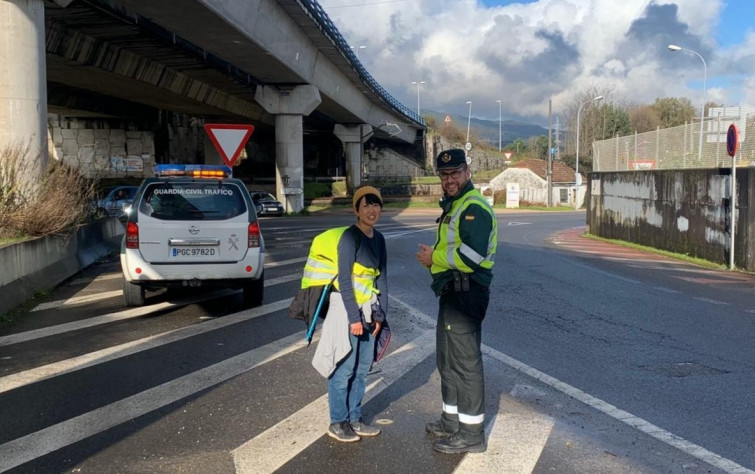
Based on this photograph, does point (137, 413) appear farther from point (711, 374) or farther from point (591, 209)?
point (591, 209)

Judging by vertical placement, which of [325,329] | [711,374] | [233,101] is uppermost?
[233,101]

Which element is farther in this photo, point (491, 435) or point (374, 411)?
point (374, 411)

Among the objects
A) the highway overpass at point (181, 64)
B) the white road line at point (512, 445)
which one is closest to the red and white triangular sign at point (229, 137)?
the highway overpass at point (181, 64)

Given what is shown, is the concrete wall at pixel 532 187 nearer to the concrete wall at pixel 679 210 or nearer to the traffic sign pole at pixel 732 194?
the concrete wall at pixel 679 210

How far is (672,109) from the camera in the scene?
87062 millimetres

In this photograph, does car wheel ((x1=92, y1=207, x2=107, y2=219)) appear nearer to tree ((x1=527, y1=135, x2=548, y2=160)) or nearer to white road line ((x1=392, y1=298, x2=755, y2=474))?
white road line ((x1=392, y1=298, x2=755, y2=474))

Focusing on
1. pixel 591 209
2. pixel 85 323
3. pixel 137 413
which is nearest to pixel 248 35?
pixel 591 209

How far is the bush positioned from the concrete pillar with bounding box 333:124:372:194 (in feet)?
137

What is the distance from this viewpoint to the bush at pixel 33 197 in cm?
1063

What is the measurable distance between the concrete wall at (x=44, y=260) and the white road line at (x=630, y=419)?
6.40 m

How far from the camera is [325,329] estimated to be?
15.4ft

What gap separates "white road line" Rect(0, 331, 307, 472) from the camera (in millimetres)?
4512

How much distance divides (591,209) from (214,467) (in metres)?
22.2

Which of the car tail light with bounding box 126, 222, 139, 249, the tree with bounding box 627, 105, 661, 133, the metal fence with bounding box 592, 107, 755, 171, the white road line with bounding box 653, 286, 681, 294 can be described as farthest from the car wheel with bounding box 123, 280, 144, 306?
the tree with bounding box 627, 105, 661, 133
